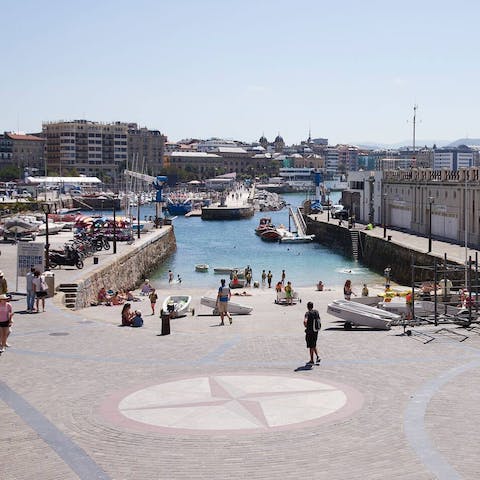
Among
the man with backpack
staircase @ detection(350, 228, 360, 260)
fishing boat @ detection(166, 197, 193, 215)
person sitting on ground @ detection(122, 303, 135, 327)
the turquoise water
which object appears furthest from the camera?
fishing boat @ detection(166, 197, 193, 215)

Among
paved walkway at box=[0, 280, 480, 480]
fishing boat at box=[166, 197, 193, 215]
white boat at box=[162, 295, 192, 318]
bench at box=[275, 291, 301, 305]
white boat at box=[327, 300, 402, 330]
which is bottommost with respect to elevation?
bench at box=[275, 291, 301, 305]

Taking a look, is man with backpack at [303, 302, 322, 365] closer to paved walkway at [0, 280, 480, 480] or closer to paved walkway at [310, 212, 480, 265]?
paved walkway at [0, 280, 480, 480]

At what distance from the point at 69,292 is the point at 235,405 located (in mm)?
18428

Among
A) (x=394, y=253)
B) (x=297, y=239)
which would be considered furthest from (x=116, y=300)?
(x=297, y=239)

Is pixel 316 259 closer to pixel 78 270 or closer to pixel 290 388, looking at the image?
pixel 78 270

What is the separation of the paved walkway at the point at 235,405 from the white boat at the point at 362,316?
610 mm

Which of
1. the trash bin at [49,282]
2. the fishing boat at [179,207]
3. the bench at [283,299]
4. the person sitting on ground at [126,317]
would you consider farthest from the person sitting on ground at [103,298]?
the fishing boat at [179,207]

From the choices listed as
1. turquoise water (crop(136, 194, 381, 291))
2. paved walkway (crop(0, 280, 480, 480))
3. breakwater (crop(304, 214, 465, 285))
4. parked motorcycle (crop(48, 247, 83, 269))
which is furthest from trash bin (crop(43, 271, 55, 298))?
turquoise water (crop(136, 194, 381, 291))

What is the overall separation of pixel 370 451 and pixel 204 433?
267 centimetres

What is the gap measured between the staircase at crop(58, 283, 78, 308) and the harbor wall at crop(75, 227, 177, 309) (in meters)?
0.21

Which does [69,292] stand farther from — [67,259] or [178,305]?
[67,259]

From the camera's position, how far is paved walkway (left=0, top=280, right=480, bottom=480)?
11.1 metres

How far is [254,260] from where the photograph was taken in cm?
7306

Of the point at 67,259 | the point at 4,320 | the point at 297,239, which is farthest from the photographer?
the point at 297,239
